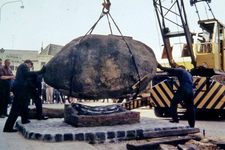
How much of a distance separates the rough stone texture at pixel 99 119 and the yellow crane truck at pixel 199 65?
11.1 ft

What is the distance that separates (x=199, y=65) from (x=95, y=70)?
19.9ft

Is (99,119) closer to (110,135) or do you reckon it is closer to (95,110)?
(95,110)

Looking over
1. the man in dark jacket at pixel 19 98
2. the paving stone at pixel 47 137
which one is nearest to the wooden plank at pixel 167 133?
the paving stone at pixel 47 137

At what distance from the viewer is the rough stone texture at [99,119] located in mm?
5273

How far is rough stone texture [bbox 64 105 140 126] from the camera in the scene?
5.27 m

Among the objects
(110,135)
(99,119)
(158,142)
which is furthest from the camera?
(99,119)

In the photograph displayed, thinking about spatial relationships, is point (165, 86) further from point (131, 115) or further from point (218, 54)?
point (131, 115)

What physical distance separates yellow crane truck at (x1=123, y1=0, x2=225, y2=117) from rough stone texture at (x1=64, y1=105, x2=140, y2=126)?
11.1 ft

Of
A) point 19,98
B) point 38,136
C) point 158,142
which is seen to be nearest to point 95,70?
point 38,136

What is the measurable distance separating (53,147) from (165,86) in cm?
592

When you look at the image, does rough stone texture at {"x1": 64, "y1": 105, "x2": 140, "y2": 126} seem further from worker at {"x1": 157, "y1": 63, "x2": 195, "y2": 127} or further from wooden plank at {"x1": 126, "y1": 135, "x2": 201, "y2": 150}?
wooden plank at {"x1": 126, "y1": 135, "x2": 201, "y2": 150}

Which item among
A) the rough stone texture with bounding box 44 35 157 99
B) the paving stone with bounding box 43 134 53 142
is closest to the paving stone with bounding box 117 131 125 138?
the rough stone texture with bounding box 44 35 157 99

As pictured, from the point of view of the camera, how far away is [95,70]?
4.83 m

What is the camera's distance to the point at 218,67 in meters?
9.88
